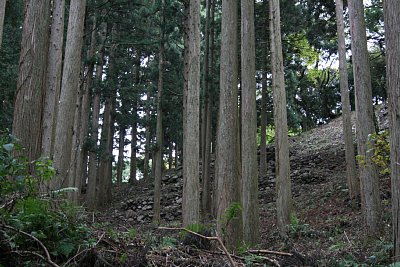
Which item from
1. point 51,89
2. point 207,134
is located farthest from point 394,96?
point 207,134

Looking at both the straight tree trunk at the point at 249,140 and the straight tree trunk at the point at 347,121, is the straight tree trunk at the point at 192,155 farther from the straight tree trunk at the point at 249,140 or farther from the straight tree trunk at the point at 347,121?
the straight tree trunk at the point at 347,121

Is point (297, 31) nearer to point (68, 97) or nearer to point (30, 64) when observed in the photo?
point (68, 97)

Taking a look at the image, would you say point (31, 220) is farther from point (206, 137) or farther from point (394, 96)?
point (206, 137)

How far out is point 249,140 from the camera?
8.30 m

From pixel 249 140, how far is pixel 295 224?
3.11 m

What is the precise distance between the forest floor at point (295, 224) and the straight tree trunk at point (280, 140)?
1.55ft

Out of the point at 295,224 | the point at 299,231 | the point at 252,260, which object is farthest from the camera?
the point at 295,224

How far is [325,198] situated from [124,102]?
40.3 ft

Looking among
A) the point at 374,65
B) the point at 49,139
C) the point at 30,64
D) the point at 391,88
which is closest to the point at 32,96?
the point at 30,64

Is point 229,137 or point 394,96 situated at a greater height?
point 229,137

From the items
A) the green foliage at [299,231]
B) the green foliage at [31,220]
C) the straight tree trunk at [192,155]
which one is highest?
the straight tree trunk at [192,155]

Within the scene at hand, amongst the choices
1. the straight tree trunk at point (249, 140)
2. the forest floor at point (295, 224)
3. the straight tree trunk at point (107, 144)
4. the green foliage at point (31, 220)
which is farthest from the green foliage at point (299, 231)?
the straight tree trunk at point (107, 144)

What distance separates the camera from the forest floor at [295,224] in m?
3.47

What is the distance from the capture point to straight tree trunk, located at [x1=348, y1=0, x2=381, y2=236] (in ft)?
28.0
